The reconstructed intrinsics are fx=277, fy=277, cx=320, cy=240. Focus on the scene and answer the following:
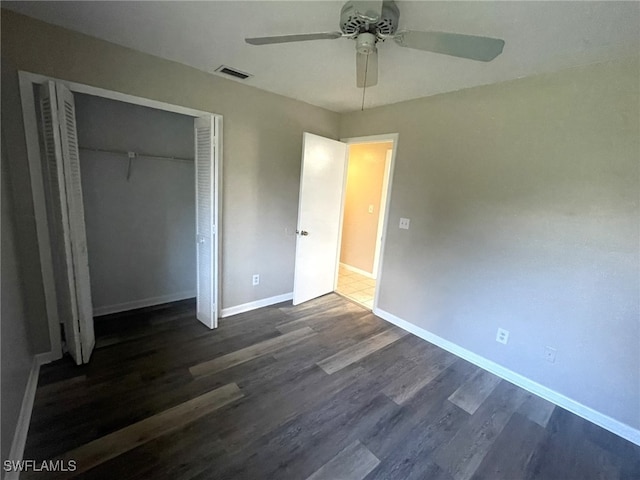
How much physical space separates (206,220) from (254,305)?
1190 millimetres

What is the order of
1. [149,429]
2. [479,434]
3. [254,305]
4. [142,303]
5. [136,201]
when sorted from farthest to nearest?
1. [254,305]
2. [142,303]
3. [136,201]
4. [479,434]
5. [149,429]

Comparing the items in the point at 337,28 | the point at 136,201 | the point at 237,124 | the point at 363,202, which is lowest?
the point at 136,201

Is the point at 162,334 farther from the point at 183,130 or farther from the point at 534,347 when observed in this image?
the point at 534,347

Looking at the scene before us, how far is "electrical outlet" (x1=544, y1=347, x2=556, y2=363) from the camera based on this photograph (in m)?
2.11

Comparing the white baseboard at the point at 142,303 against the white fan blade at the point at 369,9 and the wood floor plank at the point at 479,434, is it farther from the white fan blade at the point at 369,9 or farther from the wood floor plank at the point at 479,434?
the white fan blade at the point at 369,9

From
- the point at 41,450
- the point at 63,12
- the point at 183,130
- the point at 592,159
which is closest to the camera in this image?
the point at 41,450

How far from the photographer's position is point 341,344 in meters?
2.67

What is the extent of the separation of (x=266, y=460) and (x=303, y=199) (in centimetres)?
231

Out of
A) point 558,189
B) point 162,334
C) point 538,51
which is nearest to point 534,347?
point 558,189

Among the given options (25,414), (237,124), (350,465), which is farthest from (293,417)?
(237,124)

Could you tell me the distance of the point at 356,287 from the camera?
4270 millimetres

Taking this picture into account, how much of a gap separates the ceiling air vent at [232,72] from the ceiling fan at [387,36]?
1.15 m

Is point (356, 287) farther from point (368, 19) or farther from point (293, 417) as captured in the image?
point (368, 19)

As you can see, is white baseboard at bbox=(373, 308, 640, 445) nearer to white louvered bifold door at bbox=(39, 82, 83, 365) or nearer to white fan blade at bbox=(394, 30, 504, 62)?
white fan blade at bbox=(394, 30, 504, 62)
